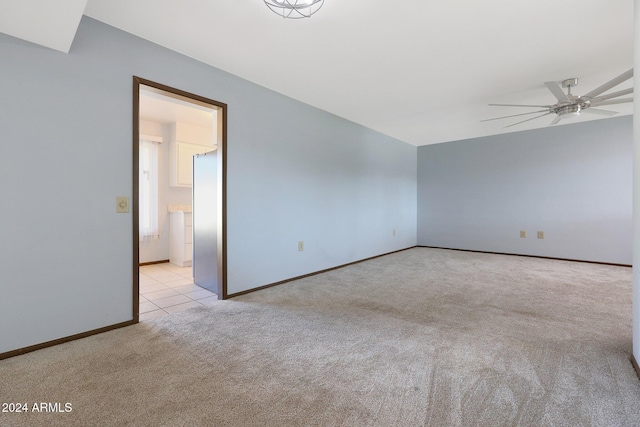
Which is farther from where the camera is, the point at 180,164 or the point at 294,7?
the point at 180,164

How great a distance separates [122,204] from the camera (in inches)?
84.6

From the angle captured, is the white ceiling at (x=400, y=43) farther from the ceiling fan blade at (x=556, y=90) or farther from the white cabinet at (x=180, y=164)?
the white cabinet at (x=180, y=164)

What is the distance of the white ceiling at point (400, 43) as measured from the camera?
190 cm

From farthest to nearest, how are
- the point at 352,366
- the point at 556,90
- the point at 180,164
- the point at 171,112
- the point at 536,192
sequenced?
the point at 536,192 < the point at 180,164 < the point at 171,112 < the point at 556,90 < the point at 352,366

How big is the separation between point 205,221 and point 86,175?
131cm

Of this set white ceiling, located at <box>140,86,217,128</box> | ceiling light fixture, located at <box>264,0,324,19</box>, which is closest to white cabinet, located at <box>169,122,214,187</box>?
white ceiling, located at <box>140,86,217,128</box>

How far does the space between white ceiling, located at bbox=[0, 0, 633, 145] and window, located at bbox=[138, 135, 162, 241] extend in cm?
263

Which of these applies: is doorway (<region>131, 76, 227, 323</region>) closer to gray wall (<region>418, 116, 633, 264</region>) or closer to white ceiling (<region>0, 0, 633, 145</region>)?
white ceiling (<region>0, 0, 633, 145</region>)

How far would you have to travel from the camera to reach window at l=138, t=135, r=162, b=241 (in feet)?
14.8

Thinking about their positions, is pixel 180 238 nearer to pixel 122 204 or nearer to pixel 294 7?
pixel 122 204

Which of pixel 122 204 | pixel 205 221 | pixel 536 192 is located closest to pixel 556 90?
pixel 536 192

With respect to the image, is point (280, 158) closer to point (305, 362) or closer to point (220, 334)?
point (220, 334)

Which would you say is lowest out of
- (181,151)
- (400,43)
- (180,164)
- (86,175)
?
(86,175)

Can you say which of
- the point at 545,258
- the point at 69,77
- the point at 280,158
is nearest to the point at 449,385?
the point at 280,158
